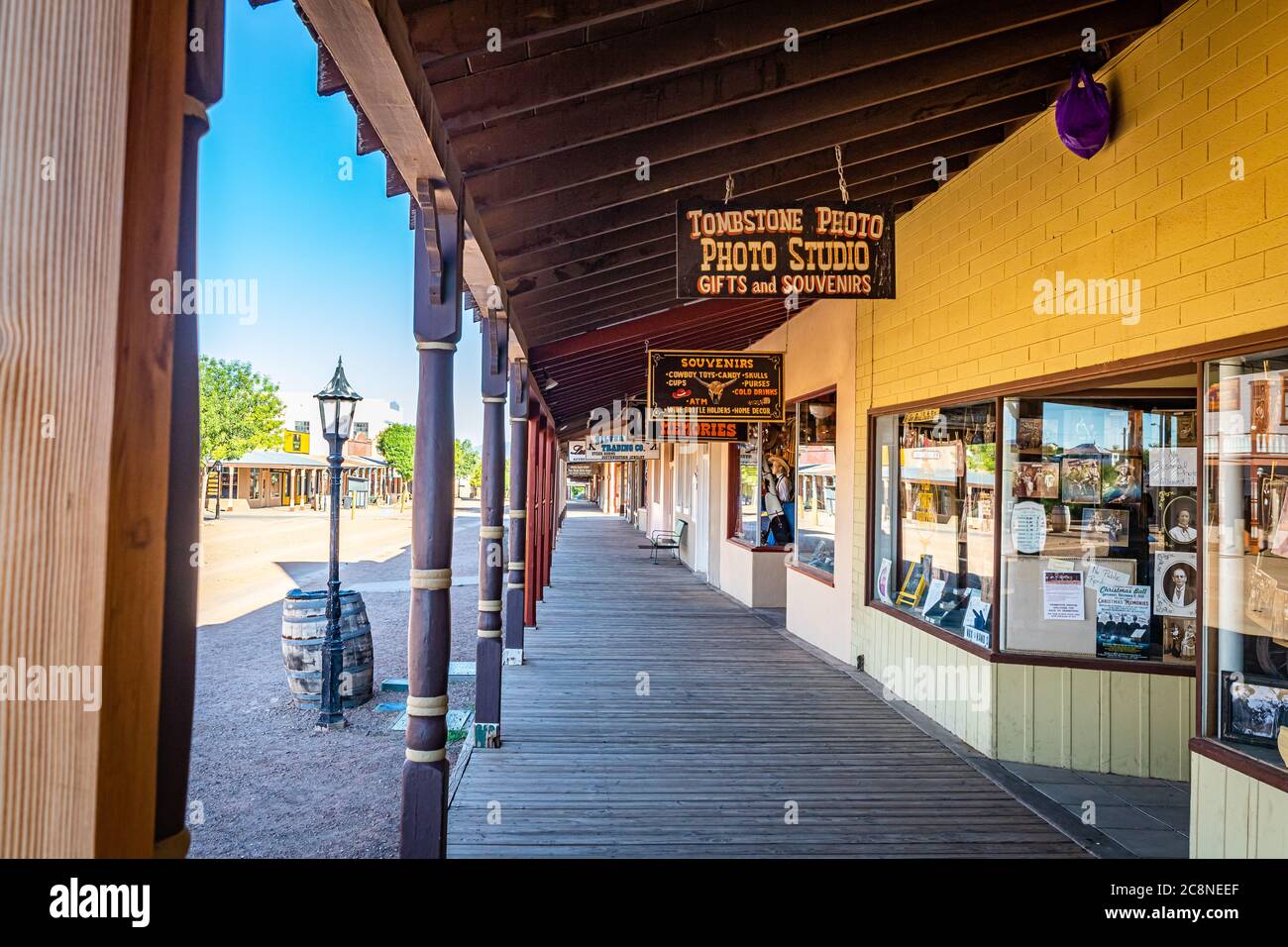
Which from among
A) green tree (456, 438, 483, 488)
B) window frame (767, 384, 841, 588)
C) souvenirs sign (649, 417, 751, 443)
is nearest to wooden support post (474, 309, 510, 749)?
souvenirs sign (649, 417, 751, 443)

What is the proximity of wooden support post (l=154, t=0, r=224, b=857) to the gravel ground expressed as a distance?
3.10 m

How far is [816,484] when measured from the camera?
8.39 metres

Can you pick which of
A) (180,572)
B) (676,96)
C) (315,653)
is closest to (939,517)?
(676,96)

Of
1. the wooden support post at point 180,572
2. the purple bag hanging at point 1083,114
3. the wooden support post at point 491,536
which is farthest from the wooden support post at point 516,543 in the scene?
the wooden support post at point 180,572

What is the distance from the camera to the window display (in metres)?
3.01

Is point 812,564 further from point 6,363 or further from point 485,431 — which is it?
point 6,363

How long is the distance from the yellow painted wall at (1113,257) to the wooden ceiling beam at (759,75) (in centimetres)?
63

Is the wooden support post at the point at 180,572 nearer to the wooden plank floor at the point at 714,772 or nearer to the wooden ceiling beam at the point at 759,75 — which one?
the wooden ceiling beam at the point at 759,75

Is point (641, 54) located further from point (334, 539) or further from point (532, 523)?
point (532, 523)

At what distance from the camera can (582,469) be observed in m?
64.1

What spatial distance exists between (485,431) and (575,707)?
225 cm

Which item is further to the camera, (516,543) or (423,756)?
(516,543)

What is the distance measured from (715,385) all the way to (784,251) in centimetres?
438

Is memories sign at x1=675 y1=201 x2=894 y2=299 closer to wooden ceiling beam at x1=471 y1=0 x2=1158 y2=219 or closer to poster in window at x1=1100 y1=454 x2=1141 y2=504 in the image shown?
wooden ceiling beam at x1=471 y1=0 x2=1158 y2=219
